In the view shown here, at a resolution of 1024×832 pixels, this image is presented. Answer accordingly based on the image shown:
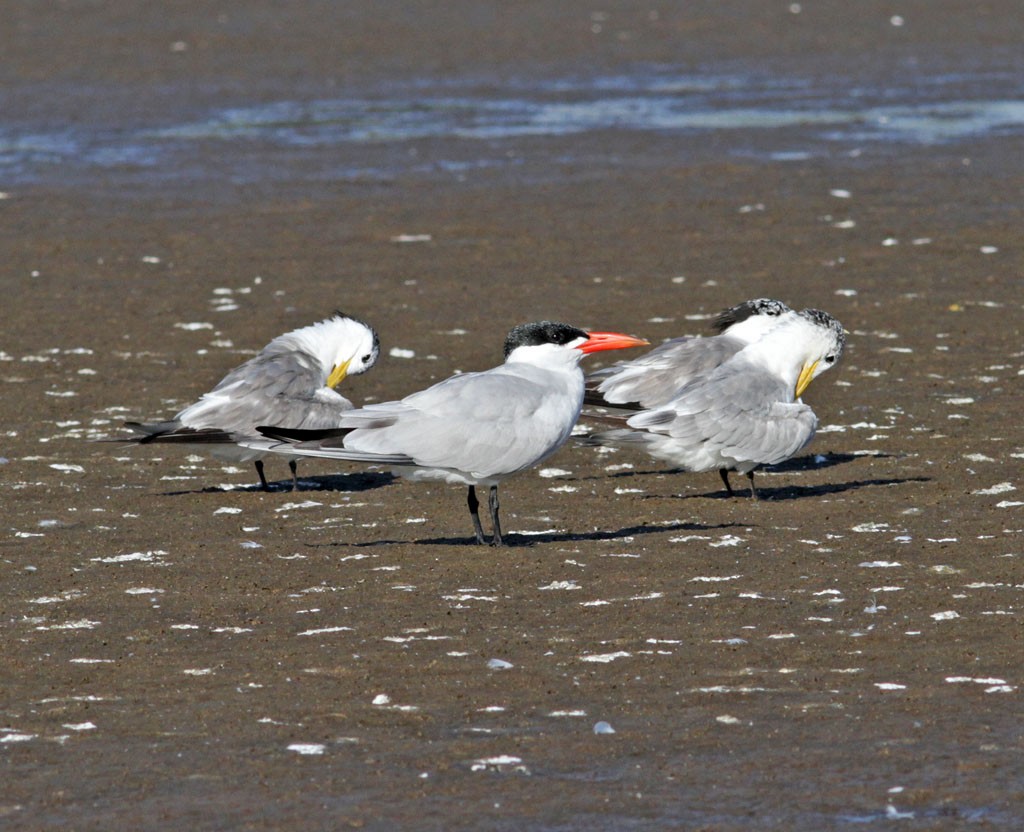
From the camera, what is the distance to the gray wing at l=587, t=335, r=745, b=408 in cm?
1024

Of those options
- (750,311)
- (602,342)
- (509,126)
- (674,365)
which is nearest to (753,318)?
(750,311)

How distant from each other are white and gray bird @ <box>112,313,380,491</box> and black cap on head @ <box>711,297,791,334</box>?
2.13 meters

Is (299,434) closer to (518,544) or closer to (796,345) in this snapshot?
(518,544)

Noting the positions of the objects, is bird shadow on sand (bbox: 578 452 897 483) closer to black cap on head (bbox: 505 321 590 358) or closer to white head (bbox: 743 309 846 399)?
white head (bbox: 743 309 846 399)

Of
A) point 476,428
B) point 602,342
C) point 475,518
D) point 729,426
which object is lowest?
point 475,518

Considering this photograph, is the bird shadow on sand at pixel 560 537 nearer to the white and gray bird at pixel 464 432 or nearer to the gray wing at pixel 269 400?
the white and gray bird at pixel 464 432

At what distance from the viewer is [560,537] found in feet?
28.3

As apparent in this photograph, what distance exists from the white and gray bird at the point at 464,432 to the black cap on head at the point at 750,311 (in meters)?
2.48

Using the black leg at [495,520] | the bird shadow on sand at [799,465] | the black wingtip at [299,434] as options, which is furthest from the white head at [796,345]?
the black wingtip at [299,434]

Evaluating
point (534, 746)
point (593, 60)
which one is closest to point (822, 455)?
point (534, 746)

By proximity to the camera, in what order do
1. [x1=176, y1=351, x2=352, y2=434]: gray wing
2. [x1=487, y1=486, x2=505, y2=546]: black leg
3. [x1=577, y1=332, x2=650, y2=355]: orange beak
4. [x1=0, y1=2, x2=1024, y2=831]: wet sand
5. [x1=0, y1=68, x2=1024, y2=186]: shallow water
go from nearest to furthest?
[x1=0, y1=2, x2=1024, y2=831]: wet sand → [x1=487, y1=486, x2=505, y2=546]: black leg → [x1=577, y1=332, x2=650, y2=355]: orange beak → [x1=176, y1=351, x2=352, y2=434]: gray wing → [x1=0, y1=68, x2=1024, y2=186]: shallow water

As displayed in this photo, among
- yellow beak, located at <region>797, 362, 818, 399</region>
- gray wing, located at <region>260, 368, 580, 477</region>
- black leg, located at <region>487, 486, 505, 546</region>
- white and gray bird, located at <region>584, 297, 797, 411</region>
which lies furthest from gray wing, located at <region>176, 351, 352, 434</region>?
yellow beak, located at <region>797, 362, 818, 399</region>

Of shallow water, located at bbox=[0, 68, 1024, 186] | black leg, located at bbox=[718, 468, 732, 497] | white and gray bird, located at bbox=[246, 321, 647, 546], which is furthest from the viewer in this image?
shallow water, located at bbox=[0, 68, 1024, 186]

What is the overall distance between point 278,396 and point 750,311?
288cm
